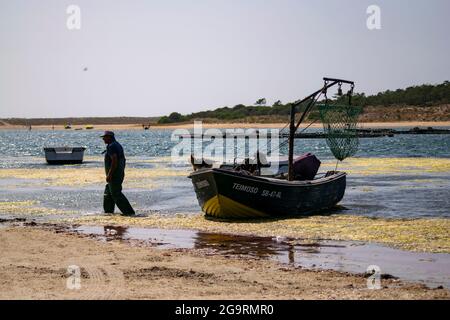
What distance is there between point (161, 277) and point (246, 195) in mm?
8062

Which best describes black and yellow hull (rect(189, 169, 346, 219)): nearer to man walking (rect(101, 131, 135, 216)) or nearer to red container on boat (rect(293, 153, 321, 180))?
man walking (rect(101, 131, 135, 216))

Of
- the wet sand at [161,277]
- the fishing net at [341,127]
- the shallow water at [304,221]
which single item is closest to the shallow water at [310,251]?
the shallow water at [304,221]

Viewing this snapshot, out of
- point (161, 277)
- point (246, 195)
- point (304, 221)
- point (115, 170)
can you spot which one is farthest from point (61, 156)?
point (161, 277)

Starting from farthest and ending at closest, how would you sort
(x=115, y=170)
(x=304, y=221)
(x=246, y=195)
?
(x=115, y=170) < (x=246, y=195) < (x=304, y=221)

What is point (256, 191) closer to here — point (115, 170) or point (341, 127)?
point (115, 170)

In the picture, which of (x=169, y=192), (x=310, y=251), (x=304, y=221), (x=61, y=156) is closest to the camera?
(x=310, y=251)

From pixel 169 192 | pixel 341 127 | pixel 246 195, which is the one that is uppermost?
pixel 341 127

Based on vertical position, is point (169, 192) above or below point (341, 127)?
below

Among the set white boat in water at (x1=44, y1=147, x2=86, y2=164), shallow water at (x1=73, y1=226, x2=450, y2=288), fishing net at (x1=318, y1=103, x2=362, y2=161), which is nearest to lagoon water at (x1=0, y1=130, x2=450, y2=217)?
fishing net at (x1=318, y1=103, x2=362, y2=161)

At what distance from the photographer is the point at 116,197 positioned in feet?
65.2

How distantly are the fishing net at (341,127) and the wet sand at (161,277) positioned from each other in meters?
9.11

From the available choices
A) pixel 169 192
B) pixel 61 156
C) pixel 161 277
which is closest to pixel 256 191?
pixel 161 277

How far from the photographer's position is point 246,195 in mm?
18938

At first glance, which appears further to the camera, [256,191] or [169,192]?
[169,192]
